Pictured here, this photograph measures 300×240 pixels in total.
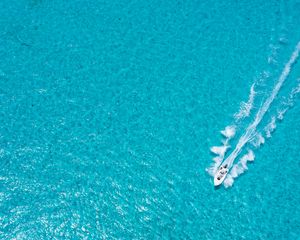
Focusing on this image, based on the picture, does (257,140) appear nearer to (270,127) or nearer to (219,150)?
(270,127)

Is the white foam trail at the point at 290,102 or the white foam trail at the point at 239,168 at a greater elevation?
the white foam trail at the point at 290,102

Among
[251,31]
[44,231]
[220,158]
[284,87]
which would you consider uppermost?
[251,31]

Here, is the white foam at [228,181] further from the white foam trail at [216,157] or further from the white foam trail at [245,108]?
the white foam trail at [245,108]

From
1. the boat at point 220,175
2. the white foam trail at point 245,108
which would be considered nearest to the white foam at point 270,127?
the white foam trail at point 245,108

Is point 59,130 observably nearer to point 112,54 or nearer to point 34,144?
point 34,144

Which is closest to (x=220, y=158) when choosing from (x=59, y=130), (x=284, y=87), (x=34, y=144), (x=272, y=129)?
(x=272, y=129)

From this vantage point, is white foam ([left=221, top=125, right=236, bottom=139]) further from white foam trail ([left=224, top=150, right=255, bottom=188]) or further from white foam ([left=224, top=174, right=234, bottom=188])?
white foam ([left=224, top=174, right=234, bottom=188])
